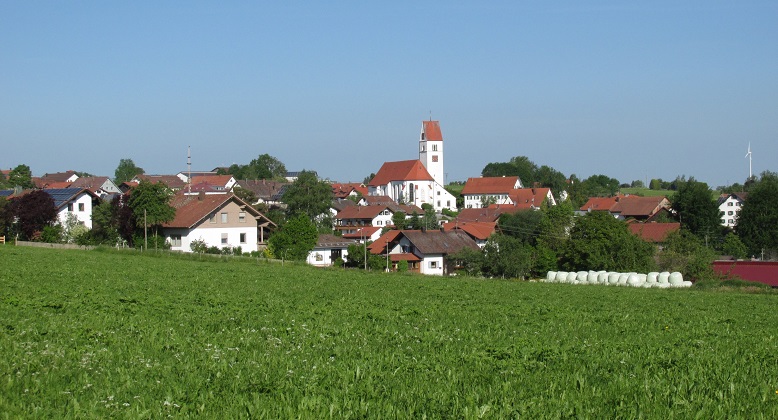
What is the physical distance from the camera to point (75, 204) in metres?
81.7

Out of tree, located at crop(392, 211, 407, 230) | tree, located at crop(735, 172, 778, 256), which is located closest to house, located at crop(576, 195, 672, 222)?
tree, located at crop(735, 172, 778, 256)

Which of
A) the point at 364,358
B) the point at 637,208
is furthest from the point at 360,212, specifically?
the point at 364,358

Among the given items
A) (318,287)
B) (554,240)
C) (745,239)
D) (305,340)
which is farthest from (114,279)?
(745,239)

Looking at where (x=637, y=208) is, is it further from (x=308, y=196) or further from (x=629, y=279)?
(x=629, y=279)

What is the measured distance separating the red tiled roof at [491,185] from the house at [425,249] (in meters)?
102

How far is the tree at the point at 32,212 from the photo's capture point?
237 feet

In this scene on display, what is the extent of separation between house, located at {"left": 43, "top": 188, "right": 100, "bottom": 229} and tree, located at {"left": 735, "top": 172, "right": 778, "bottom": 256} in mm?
82244

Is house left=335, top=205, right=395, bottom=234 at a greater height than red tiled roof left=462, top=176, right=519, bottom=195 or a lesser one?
lesser

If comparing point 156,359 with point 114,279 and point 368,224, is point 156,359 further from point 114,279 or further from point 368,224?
point 368,224

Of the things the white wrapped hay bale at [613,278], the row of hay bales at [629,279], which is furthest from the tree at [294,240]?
the white wrapped hay bale at [613,278]

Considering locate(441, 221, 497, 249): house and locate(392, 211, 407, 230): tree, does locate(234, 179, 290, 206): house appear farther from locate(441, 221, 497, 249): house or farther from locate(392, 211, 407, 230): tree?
locate(441, 221, 497, 249): house

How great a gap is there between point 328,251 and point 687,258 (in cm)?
3520

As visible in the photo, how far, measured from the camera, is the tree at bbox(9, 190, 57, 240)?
72312 millimetres

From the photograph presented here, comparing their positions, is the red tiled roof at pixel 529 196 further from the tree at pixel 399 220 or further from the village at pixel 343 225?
the tree at pixel 399 220
